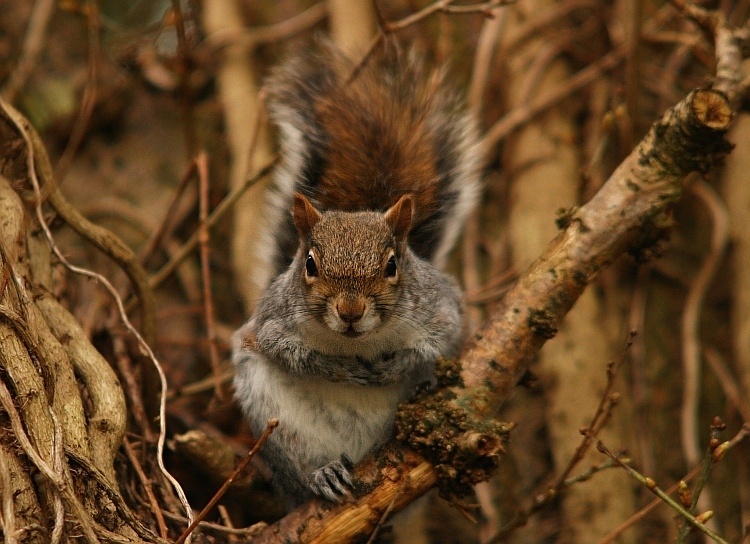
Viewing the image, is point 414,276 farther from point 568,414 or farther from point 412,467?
point 568,414

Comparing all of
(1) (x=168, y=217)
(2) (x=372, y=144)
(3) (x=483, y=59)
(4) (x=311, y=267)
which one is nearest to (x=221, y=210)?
(1) (x=168, y=217)

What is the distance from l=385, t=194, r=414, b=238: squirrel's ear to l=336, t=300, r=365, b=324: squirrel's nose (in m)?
0.28

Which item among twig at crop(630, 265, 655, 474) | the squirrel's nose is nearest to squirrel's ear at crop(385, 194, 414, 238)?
the squirrel's nose

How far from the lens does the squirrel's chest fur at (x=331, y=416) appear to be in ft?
6.28

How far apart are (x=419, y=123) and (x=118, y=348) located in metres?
0.94

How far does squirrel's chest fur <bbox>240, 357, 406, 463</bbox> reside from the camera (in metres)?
1.92

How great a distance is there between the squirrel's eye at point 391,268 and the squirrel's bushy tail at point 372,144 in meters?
0.30

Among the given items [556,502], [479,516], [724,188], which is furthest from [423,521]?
[724,188]

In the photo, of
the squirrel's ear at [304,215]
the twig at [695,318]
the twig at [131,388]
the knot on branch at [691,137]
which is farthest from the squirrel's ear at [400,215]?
the twig at [695,318]

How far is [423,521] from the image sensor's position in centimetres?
273

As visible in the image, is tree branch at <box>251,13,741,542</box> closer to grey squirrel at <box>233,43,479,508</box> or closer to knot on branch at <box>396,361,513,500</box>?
knot on branch at <box>396,361,513,500</box>

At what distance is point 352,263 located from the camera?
1769mm

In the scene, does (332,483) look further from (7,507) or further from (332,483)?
(7,507)

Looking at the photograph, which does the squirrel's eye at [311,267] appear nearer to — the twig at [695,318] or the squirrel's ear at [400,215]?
the squirrel's ear at [400,215]
